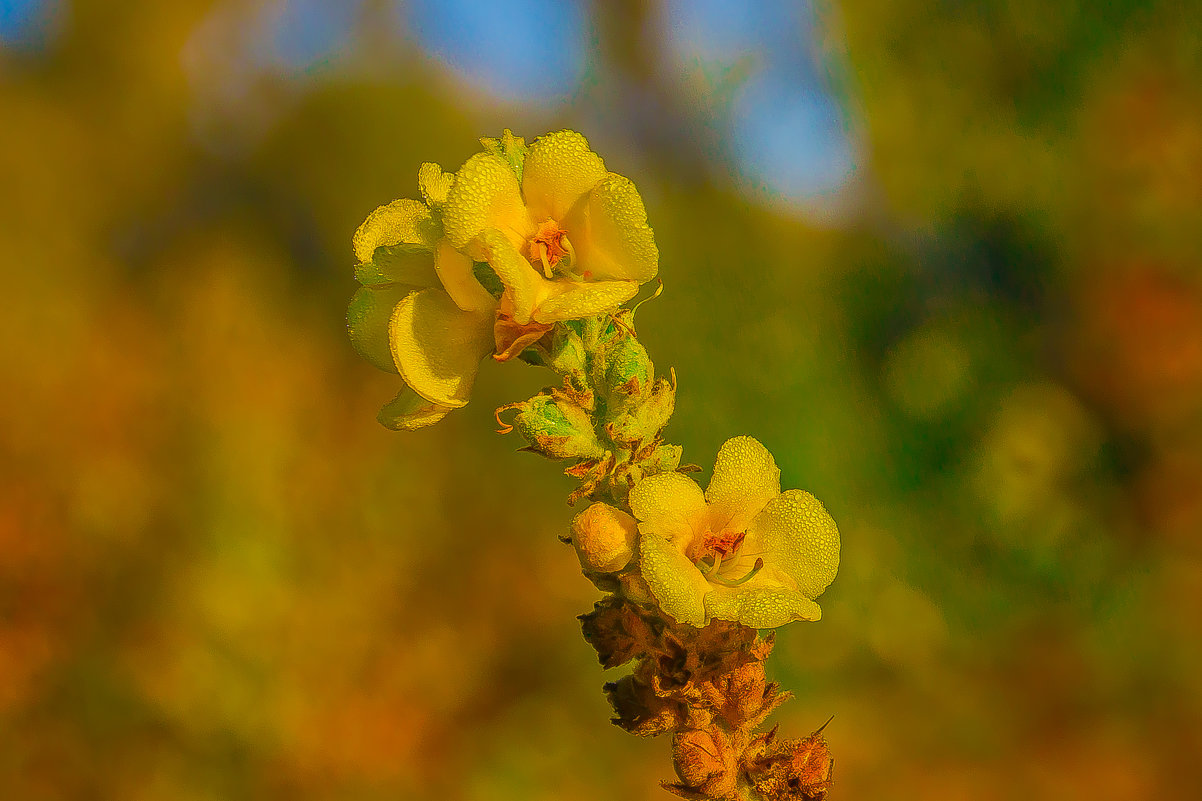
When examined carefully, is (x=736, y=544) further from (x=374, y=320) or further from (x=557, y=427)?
(x=374, y=320)

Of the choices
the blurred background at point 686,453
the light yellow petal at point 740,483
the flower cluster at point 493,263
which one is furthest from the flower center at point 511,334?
the blurred background at point 686,453

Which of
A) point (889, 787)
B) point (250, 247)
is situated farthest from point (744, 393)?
point (250, 247)

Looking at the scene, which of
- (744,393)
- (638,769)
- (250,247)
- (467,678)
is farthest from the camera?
(250,247)

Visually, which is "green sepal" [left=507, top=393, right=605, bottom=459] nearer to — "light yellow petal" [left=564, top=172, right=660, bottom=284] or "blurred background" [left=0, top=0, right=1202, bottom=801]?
"light yellow petal" [left=564, top=172, right=660, bottom=284]

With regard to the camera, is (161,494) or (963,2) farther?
(963,2)

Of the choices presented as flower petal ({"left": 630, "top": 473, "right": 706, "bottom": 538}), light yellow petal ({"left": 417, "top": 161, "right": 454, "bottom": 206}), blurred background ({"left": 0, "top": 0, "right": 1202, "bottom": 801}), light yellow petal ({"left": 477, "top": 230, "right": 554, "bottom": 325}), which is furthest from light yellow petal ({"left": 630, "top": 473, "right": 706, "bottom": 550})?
blurred background ({"left": 0, "top": 0, "right": 1202, "bottom": 801})

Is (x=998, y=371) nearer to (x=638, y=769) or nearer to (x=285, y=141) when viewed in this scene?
(x=638, y=769)

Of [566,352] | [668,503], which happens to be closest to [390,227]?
[566,352]
